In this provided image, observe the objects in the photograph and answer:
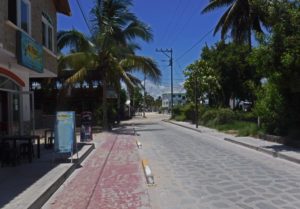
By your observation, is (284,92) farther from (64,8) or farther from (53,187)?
(64,8)

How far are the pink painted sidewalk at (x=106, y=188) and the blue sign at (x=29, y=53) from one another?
3.84 metres

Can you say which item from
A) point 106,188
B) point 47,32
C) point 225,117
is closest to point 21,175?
point 106,188

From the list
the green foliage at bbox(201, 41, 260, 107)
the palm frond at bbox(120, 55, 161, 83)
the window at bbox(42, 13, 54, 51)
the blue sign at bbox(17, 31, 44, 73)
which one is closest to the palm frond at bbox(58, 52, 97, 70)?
the palm frond at bbox(120, 55, 161, 83)

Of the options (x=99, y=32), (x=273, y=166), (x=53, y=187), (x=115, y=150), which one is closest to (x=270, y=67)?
(x=273, y=166)

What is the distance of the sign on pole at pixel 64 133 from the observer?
26.3 feet

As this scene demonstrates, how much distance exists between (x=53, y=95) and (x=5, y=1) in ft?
63.6

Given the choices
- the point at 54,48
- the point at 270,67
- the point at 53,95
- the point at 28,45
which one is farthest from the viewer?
the point at 53,95

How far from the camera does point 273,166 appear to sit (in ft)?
26.7

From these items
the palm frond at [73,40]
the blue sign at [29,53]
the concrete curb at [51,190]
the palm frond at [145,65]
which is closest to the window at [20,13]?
the blue sign at [29,53]

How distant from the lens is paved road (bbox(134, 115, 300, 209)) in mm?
5059

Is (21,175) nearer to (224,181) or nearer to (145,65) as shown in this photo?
(224,181)

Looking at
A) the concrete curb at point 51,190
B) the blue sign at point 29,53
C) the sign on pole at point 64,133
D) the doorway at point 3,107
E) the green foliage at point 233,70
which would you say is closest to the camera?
the concrete curb at point 51,190

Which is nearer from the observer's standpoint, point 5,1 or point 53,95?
point 5,1

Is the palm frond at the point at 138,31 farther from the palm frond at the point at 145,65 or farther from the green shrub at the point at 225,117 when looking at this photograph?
the green shrub at the point at 225,117
